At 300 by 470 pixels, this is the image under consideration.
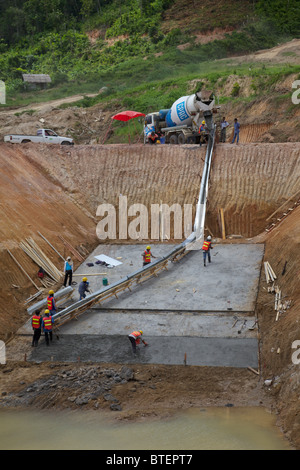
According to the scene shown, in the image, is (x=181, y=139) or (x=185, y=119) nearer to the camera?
(x=185, y=119)

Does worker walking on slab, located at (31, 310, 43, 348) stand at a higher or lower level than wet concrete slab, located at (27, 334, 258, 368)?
higher

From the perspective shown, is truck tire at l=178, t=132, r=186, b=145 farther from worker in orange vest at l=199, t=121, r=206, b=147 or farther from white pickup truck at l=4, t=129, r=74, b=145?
white pickup truck at l=4, t=129, r=74, b=145

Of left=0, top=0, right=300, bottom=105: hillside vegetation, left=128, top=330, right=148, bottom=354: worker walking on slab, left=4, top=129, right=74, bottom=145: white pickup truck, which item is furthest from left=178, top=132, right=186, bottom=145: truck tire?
left=0, top=0, right=300, bottom=105: hillside vegetation

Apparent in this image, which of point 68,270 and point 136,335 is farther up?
point 68,270

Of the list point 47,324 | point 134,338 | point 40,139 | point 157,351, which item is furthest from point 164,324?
point 40,139

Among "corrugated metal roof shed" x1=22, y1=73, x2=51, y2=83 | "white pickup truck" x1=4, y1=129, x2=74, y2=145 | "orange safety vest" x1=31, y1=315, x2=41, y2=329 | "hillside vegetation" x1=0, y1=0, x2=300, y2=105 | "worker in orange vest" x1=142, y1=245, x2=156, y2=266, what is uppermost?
"hillside vegetation" x1=0, y1=0, x2=300, y2=105

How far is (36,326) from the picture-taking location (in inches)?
699

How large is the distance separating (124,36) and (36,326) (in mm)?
47860

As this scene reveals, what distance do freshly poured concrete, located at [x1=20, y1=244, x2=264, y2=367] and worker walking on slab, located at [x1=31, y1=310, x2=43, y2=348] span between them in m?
0.33

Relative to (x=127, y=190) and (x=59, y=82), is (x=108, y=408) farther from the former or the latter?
(x=59, y=82)

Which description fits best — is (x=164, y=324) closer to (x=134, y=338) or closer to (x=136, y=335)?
(x=136, y=335)

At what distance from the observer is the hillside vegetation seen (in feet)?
168

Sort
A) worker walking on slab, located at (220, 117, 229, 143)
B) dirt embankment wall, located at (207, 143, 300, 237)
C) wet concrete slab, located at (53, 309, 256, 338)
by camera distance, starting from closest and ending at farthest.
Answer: wet concrete slab, located at (53, 309, 256, 338), dirt embankment wall, located at (207, 143, 300, 237), worker walking on slab, located at (220, 117, 229, 143)

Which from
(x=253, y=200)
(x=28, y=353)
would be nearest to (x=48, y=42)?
(x=253, y=200)
